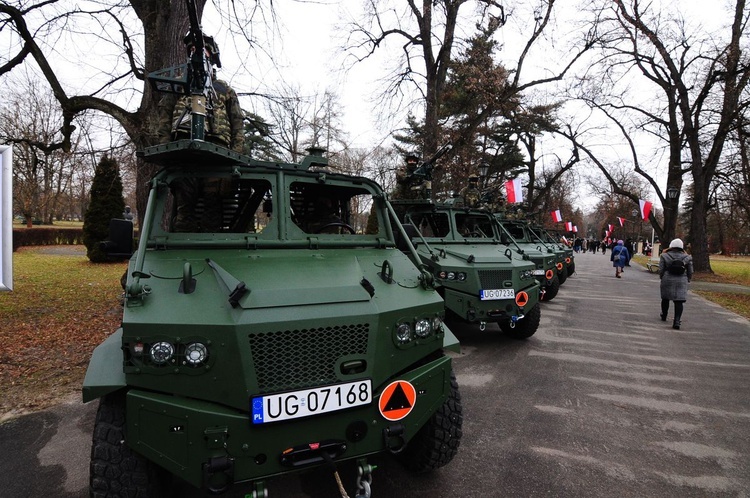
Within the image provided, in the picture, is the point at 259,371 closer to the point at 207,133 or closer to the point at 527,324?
the point at 207,133

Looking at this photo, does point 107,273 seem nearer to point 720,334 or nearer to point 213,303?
point 213,303

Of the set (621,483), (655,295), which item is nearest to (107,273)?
(621,483)

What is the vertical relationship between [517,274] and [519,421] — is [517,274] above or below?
above

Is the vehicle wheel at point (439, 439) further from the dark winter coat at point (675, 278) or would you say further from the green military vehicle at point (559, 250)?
the green military vehicle at point (559, 250)

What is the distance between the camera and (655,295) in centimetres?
1281

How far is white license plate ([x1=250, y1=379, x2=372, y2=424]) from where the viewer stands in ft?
6.83

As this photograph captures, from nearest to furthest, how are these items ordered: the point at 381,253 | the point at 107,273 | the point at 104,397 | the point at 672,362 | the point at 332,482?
the point at 104,397
the point at 332,482
the point at 381,253
the point at 672,362
the point at 107,273

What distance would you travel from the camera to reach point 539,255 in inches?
383

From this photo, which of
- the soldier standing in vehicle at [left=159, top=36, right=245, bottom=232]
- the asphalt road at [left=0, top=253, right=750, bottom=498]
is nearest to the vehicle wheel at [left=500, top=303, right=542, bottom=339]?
the asphalt road at [left=0, top=253, right=750, bottom=498]

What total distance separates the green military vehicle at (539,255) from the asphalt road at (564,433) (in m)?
2.56

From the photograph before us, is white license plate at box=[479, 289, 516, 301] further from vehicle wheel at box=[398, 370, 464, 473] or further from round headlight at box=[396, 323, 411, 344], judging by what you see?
round headlight at box=[396, 323, 411, 344]

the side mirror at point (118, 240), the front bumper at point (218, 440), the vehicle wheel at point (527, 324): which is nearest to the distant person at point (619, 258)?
the vehicle wheel at point (527, 324)

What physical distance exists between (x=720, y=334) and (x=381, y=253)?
24.8 feet

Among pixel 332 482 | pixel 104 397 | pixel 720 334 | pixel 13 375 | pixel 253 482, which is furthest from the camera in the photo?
pixel 720 334
